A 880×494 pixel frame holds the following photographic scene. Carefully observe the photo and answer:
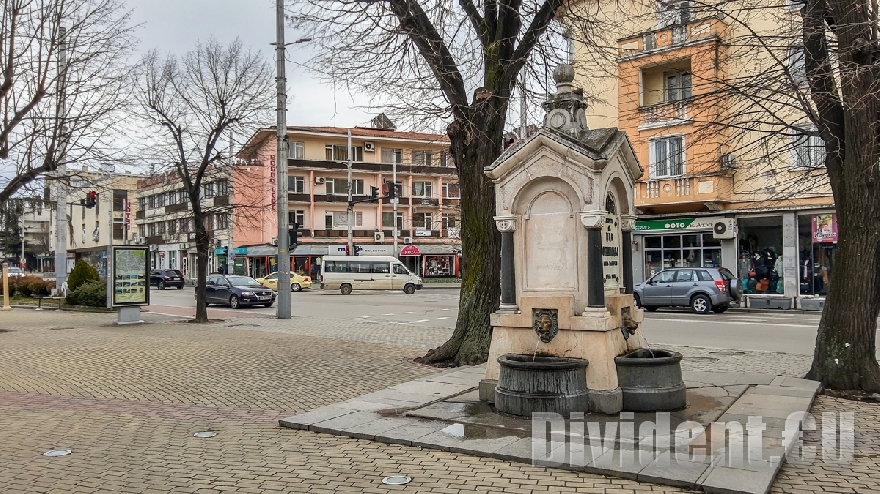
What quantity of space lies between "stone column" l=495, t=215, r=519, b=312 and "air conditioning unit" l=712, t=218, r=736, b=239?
21.5 m

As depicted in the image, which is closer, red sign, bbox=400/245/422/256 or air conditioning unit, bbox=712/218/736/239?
air conditioning unit, bbox=712/218/736/239

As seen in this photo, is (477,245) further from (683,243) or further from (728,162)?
(683,243)

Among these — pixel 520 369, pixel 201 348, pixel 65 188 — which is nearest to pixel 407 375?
pixel 520 369

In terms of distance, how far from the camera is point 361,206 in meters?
59.2

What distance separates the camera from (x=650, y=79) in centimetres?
2823

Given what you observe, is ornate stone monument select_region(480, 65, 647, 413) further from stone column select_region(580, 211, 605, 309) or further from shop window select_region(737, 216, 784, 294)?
shop window select_region(737, 216, 784, 294)

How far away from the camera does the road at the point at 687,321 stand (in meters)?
15.1

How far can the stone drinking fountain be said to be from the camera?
7129mm

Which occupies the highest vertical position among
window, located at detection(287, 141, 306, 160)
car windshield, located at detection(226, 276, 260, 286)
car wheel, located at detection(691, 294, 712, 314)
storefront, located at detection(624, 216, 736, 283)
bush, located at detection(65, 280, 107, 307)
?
window, located at detection(287, 141, 306, 160)

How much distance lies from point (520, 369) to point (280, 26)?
1727 cm

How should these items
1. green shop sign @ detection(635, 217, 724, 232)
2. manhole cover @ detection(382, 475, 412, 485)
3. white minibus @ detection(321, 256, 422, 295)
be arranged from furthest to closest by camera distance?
1. white minibus @ detection(321, 256, 422, 295)
2. green shop sign @ detection(635, 217, 724, 232)
3. manhole cover @ detection(382, 475, 412, 485)

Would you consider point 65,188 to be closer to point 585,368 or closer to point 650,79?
point 585,368

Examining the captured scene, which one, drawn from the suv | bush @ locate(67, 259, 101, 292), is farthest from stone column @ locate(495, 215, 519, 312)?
bush @ locate(67, 259, 101, 292)

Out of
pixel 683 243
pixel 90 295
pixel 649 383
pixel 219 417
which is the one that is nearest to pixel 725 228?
pixel 683 243
